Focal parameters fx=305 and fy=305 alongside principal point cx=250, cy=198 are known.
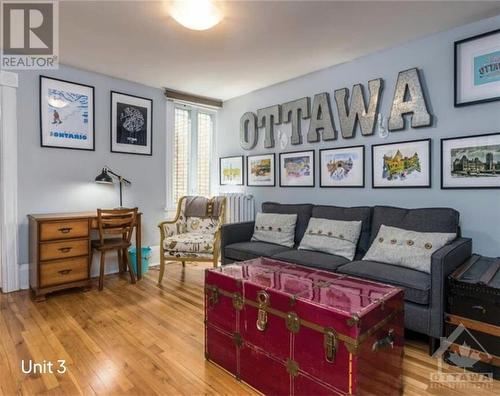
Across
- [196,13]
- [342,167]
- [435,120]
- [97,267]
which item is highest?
[196,13]

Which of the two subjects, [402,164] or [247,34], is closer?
[247,34]

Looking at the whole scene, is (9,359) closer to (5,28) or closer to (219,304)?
(219,304)

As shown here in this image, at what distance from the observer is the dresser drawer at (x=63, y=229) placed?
286 cm

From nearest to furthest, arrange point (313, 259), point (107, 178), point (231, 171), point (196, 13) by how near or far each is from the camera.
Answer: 1. point (196, 13)
2. point (313, 259)
3. point (107, 178)
4. point (231, 171)

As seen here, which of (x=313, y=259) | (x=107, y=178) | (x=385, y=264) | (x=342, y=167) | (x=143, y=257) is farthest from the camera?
(x=143, y=257)

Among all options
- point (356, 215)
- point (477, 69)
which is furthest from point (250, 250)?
point (477, 69)

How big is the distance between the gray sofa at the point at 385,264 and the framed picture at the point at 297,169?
366mm

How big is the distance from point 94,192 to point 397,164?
3274 millimetres

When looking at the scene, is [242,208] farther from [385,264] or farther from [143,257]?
[385,264]

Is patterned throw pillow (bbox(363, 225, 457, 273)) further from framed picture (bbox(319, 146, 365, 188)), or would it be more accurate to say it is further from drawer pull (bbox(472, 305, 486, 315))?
framed picture (bbox(319, 146, 365, 188))

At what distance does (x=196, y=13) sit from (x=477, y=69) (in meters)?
2.18

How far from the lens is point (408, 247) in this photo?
7.29 ft

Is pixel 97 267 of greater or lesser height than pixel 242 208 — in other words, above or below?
below

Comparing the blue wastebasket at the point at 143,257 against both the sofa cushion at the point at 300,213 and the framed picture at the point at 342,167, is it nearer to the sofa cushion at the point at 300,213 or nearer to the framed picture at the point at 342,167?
the sofa cushion at the point at 300,213
